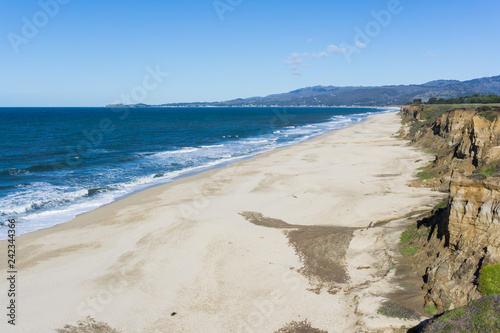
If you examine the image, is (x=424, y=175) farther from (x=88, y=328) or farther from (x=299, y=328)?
(x=88, y=328)

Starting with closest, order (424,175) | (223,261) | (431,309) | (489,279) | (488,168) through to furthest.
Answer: (489,279) → (431,309) → (223,261) → (488,168) → (424,175)

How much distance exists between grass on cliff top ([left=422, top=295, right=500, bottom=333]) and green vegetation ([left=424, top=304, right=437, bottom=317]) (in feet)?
7.81

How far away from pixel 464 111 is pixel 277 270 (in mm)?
33369

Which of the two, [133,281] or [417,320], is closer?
[417,320]

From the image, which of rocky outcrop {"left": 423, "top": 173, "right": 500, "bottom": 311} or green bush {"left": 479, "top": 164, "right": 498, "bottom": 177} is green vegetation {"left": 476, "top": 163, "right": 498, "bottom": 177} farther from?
rocky outcrop {"left": 423, "top": 173, "right": 500, "bottom": 311}

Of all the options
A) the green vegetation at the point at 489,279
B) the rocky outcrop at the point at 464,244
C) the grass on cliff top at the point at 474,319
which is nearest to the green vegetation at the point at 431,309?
the rocky outcrop at the point at 464,244

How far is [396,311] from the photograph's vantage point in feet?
32.4

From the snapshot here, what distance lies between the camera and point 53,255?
15539 mm

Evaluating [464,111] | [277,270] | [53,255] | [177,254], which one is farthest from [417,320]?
[464,111]

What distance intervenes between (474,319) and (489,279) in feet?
9.11

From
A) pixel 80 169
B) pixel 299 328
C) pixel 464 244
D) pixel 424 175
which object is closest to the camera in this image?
pixel 299 328

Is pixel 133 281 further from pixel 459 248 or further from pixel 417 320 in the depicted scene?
pixel 459 248

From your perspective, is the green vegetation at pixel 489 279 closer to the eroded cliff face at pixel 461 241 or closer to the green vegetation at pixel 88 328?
the eroded cliff face at pixel 461 241

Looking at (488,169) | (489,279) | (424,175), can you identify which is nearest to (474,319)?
(489,279)
